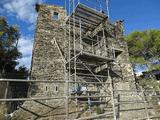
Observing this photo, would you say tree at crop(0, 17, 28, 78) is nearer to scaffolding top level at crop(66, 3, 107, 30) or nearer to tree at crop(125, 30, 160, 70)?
scaffolding top level at crop(66, 3, 107, 30)

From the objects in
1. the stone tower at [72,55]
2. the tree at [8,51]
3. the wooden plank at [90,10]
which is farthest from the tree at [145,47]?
the tree at [8,51]

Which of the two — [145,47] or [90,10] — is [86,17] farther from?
[145,47]

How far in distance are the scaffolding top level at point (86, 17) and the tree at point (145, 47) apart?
7148 millimetres

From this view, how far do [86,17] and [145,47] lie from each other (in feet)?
29.7

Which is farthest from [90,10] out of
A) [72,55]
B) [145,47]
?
[145,47]

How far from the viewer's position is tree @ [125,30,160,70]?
15.8 meters

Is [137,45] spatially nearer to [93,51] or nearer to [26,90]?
[93,51]

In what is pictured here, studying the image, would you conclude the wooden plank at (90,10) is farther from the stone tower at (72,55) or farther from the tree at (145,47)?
the tree at (145,47)

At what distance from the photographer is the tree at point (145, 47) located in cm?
1576

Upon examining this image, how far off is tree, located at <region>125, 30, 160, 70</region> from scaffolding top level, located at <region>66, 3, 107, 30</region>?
7148 mm

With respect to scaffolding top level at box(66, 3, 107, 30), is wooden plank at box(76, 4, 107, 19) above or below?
above

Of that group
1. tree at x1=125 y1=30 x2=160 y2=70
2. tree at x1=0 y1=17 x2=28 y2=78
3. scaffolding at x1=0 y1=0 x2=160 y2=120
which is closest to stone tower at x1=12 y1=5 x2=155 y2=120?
scaffolding at x1=0 y1=0 x2=160 y2=120

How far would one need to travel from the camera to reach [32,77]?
327 inches

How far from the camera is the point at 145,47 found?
16547mm
